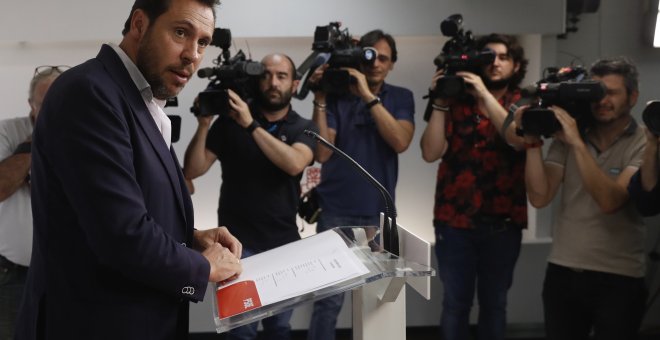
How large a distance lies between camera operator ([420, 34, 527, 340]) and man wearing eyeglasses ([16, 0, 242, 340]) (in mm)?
1612

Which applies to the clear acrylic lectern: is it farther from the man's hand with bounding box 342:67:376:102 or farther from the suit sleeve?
the man's hand with bounding box 342:67:376:102

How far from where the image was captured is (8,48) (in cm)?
368

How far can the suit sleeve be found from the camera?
1.20 m

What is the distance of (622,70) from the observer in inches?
102

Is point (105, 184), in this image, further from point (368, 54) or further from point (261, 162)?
point (368, 54)

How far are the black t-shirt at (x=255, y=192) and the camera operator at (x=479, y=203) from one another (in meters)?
0.60

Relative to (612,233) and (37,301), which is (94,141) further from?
(612,233)

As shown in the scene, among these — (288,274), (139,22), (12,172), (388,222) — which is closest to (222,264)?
(288,274)

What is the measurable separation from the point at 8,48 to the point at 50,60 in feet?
0.74

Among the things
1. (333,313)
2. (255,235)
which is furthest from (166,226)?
(333,313)

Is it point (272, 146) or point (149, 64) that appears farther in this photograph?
point (272, 146)

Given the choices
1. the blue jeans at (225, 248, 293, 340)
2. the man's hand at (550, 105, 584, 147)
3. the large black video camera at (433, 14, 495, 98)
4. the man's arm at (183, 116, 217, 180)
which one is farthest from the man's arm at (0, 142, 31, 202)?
the man's hand at (550, 105, 584, 147)

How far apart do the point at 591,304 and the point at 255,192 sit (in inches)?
53.0

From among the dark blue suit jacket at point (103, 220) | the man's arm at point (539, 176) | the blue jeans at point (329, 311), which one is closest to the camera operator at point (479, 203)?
the man's arm at point (539, 176)
